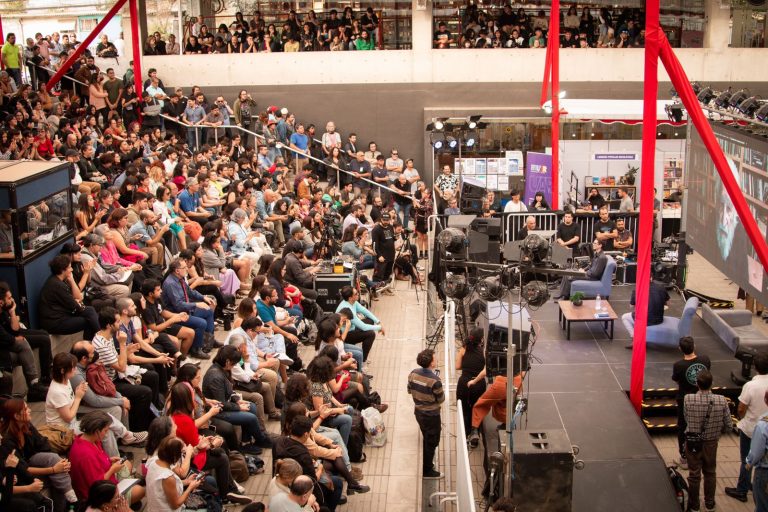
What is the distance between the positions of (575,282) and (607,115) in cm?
495

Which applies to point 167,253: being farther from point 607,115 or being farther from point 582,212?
point 607,115

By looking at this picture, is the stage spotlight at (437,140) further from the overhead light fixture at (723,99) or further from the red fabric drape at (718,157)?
the red fabric drape at (718,157)

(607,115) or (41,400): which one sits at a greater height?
(607,115)

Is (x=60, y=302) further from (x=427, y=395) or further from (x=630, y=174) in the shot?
(x=630, y=174)

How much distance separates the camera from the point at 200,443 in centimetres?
734

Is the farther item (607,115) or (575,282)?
(607,115)

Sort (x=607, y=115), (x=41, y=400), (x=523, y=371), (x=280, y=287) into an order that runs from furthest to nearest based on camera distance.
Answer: (x=607, y=115), (x=280, y=287), (x=523, y=371), (x=41, y=400)

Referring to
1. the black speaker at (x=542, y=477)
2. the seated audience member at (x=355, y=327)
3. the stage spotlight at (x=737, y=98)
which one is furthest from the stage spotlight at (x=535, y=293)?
the stage spotlight at (x=737, y=98)

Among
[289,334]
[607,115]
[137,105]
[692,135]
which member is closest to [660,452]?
[289,334]


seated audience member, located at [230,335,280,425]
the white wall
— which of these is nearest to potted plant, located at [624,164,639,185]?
the white wall

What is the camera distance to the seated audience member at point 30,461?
21.5 feet

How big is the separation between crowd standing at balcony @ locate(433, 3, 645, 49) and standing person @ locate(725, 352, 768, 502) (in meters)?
14.8

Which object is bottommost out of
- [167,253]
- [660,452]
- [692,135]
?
[660,452]

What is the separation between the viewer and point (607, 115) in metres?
17.8
